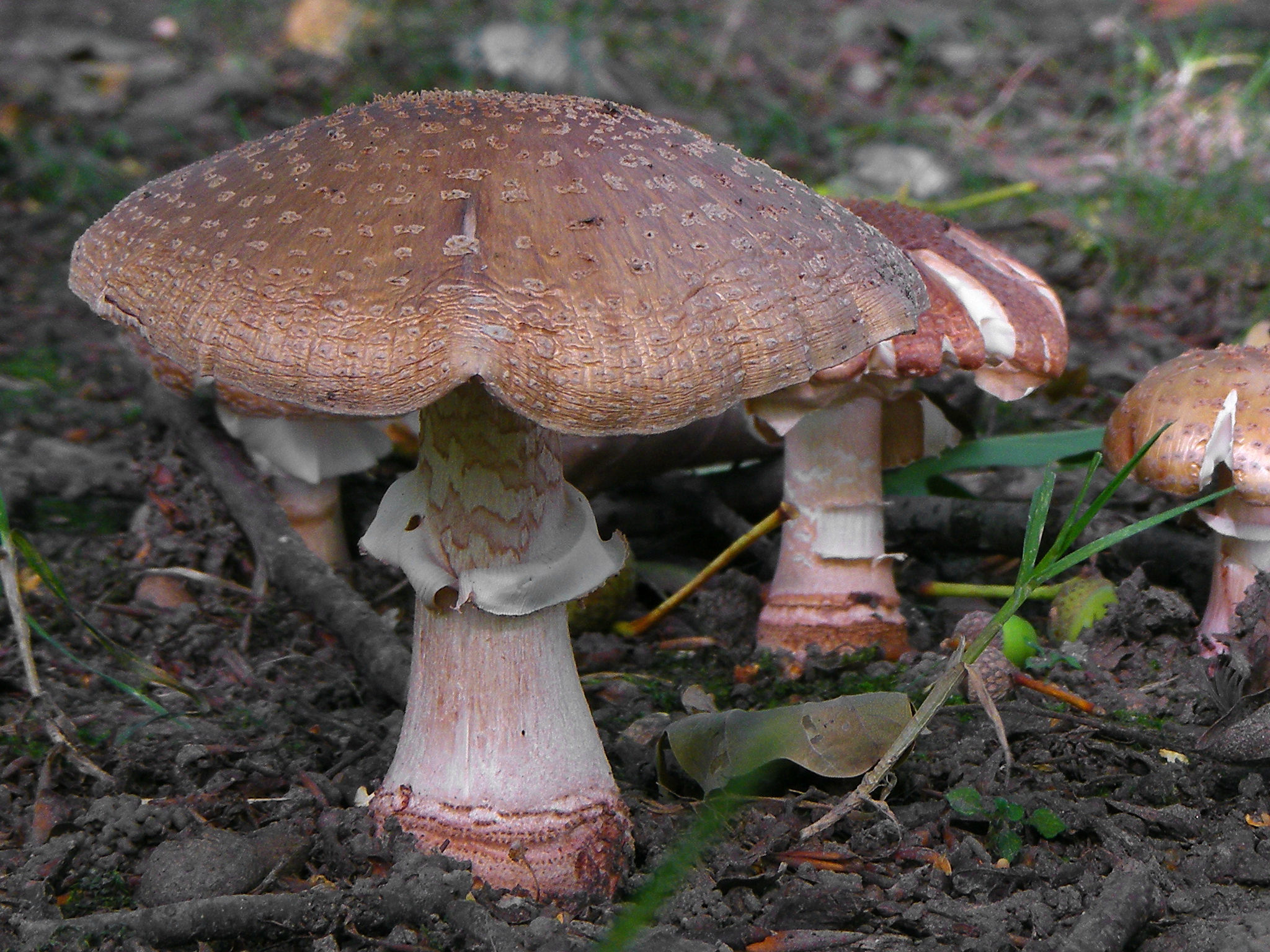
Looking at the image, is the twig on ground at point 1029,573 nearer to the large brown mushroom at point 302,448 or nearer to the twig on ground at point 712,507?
the twig on ground at point 712,507

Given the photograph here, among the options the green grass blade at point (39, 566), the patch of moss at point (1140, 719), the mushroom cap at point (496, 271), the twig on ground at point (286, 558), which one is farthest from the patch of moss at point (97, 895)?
the patch of moss at point (1140, 719)

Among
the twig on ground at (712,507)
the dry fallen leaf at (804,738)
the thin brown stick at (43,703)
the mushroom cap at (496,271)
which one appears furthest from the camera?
the twig on ground at (712,507)

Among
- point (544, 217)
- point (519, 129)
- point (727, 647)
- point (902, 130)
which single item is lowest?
point (727, 647)

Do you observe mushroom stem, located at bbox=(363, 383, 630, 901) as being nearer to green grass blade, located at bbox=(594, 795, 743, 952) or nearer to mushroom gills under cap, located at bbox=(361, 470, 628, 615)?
mushroom gills under cap, located at bbox=(361, 470, 628, 615)

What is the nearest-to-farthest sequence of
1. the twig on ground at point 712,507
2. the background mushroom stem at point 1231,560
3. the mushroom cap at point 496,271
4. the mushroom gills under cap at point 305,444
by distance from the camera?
the mushroom cap at point 496,271
the background mushroom stem at point 1231,560
the mushroom gills under cap at point 305,444
the twig on ground at point 712,507

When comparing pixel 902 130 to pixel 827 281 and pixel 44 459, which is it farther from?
pixel 827 281

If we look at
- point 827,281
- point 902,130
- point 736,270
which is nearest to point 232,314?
point 736,270
